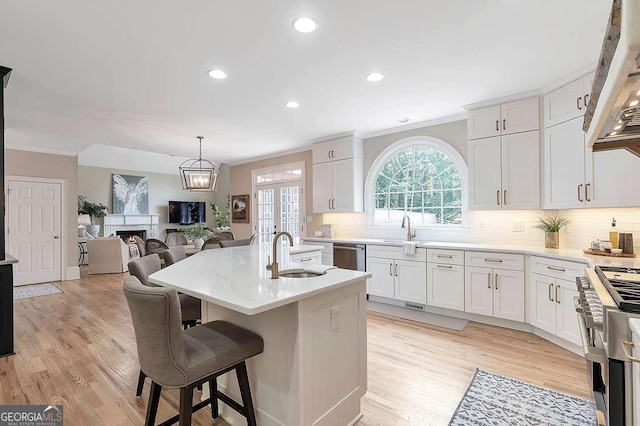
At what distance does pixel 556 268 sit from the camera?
3027 mm

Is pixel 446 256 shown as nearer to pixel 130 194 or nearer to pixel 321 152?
pixel 321 152

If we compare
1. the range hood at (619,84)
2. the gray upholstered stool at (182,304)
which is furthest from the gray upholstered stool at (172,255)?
the range hood at (619,84)

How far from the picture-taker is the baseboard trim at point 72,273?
6574 millimetres

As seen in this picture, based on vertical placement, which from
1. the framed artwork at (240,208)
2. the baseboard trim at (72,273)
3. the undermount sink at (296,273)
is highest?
the framed artwork at (240,208)

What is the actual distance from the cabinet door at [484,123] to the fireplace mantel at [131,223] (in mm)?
10032

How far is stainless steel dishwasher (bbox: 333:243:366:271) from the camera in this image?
4.68 meters

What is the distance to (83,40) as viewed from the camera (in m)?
2.40

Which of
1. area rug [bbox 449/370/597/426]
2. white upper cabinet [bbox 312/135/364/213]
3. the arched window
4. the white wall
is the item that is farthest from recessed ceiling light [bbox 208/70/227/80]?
the white wall

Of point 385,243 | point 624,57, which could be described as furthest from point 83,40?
point 385,243

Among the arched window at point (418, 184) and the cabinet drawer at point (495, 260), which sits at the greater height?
the arched window at point (418, 184)

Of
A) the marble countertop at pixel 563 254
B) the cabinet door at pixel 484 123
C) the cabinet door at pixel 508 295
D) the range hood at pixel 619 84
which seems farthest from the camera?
the cabinet door at pixel 484 123

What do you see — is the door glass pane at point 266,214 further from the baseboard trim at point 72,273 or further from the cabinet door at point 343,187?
the baseboard trim at point 72,273

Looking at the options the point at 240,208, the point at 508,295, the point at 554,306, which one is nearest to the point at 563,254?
the point at 554,306

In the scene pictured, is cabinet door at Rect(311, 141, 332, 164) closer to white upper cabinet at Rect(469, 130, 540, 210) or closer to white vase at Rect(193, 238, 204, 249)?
white upper cabinet at Rect(469, 130, 540, 210)
